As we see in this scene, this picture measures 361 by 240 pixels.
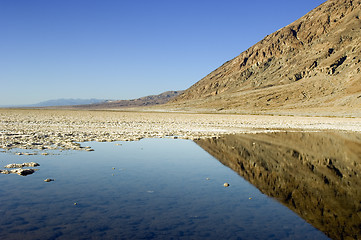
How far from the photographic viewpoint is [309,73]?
113625mm

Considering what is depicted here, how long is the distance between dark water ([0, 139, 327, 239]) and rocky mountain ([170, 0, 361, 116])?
7720cm

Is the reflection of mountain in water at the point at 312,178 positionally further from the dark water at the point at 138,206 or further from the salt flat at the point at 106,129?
the salt flat at the point at 106,129

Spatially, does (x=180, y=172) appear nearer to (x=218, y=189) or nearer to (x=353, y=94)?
(x=218, y=189)

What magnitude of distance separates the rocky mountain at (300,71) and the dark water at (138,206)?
253ft

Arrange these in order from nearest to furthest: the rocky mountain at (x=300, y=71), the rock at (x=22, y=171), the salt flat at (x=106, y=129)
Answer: the rock at (x=22, y=171) < the salt flat at (x=106, y=129) < the rocky mountain at (x=300, y=71)

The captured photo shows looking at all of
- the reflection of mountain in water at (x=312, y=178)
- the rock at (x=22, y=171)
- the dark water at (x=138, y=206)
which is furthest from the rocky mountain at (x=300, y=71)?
the rock at (x=22, y=171)

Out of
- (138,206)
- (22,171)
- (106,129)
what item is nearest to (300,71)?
(106,129)

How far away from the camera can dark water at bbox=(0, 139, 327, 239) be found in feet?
17.7

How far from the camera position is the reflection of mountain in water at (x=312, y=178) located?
6289mm

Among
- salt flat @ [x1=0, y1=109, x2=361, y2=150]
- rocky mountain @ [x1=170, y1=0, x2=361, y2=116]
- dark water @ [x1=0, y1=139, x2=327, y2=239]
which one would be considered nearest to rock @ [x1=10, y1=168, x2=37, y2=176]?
dark water @ [x1=0, y1=139, x2=327, y2=239]

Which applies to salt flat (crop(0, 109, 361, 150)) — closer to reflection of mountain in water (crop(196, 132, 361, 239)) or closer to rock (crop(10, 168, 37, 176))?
rock (crop(10, 168, 37, 176))

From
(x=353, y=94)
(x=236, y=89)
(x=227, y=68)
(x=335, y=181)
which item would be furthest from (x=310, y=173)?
(x=227, y=68)

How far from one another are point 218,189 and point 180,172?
236 centimetres

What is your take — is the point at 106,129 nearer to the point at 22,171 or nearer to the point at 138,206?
the point at 22,171
